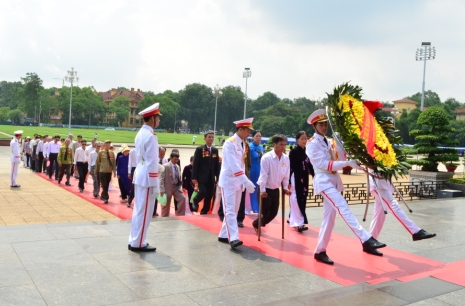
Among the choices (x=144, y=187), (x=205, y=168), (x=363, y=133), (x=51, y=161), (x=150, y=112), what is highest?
(x=150, y=112)

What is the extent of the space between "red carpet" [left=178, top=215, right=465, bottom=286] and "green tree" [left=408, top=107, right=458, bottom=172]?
30.9ft

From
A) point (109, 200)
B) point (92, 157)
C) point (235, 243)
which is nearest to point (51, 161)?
point (92, 157)

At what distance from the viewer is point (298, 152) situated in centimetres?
766

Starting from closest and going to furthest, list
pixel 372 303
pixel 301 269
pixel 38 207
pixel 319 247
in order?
pixel 372 303, pixel 301 269, pixel 319 247, pixel 38 207

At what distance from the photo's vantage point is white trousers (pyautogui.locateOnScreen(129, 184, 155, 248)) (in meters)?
5.58

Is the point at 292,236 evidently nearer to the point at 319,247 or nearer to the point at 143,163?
the point at 319,247

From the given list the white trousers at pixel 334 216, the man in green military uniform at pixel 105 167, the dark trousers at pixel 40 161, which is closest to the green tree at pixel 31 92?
the dark trousers at pixel 40 161

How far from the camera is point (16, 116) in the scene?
368ft

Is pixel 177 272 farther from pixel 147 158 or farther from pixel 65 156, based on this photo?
pixel 65 156

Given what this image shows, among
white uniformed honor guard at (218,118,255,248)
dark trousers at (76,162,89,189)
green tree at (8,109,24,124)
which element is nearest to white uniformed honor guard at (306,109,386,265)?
white uniformed honor guard at (218,118,255,248)

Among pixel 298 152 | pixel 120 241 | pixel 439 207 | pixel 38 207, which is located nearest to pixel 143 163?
pixel 120 241

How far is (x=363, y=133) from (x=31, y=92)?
11048 centimetres

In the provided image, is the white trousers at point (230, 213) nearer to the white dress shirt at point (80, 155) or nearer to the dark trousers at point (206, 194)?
the dark trousers at point (206, 194)

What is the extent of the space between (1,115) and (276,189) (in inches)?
5051
